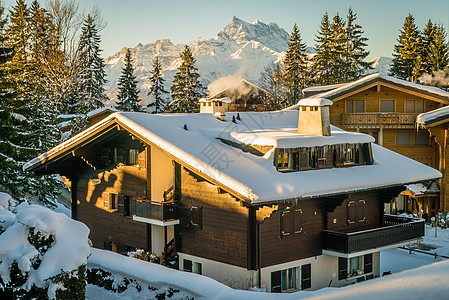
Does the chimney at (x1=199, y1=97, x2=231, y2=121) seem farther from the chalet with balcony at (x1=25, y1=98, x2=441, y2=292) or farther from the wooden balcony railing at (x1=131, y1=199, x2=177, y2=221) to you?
the wooden balcony railing at (x1=131, y1=199, x2=177, y2=221)

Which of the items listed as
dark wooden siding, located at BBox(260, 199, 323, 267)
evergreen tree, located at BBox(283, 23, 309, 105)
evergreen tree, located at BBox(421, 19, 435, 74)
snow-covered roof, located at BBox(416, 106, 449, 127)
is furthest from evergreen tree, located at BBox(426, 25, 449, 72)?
dark wooden siding, located at BBox(260, 199, 323, 267)

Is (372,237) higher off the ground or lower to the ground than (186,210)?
lower

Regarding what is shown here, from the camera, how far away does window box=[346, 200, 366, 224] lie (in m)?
25.2

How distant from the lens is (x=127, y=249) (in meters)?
26.6

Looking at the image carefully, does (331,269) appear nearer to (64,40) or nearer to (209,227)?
(209,227)

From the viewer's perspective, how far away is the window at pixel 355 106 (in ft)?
137

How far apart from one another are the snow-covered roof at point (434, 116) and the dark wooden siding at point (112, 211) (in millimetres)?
22603

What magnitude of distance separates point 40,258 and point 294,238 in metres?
12.0

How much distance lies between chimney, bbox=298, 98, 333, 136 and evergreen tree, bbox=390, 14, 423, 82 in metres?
Answer: 40.8

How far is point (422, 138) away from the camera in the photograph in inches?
1617

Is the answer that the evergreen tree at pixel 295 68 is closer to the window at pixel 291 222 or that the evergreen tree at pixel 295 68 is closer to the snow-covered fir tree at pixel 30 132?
the snow-covered fir tree at pixel 30 132

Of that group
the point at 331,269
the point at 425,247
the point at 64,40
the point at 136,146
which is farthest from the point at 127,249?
the point at 64,40

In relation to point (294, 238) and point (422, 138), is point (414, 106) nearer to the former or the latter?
point (422, 138)

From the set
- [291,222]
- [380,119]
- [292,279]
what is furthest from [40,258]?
[380,119]
